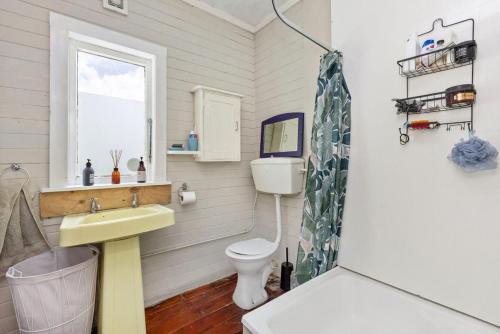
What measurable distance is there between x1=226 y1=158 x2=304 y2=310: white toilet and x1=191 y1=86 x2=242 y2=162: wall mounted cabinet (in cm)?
31

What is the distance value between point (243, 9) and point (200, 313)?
2699 millimetres

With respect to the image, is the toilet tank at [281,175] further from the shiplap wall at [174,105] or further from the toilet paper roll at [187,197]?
the toilet paper roll at [187,197]

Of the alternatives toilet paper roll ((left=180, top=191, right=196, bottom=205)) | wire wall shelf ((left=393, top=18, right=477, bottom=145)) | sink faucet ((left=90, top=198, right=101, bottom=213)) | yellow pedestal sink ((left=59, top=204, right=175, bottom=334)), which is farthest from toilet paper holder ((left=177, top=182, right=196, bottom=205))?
wire wall shelf ((left=393, top=18, right=477, bottom=145))

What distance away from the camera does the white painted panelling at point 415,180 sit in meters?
1.08

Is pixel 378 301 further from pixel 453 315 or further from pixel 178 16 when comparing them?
pixel 178 16

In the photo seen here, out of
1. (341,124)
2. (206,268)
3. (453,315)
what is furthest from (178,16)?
(453,315)

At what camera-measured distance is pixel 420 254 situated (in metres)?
1.30

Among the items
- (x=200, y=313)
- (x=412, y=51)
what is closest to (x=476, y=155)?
(x=412, y=51)

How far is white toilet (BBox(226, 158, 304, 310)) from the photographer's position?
1.84 metres

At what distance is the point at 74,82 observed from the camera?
167cm

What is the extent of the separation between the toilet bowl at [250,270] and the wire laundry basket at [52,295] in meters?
0.93

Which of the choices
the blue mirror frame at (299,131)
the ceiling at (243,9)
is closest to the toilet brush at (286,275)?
the blue mirror frame at (299,131)

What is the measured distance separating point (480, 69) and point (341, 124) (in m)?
0.68

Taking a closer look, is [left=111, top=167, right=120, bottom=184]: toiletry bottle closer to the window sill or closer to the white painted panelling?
the window sill
